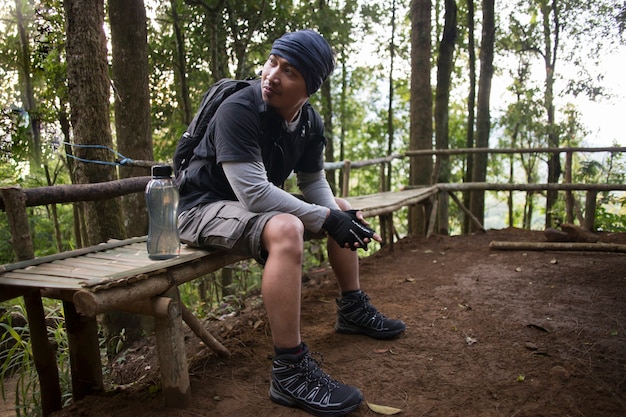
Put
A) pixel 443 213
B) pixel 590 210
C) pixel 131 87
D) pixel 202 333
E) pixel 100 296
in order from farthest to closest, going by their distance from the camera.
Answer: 1. pixel 443 213
2. pixel 590 210
3. pixel 131 87
4. pixel 202 333
5. pixel 100 296

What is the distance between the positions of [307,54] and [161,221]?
1062 mm

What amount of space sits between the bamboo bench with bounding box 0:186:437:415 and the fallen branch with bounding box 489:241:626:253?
347 cm

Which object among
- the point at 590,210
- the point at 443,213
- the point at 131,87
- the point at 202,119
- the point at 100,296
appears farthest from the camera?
the point at 443,213

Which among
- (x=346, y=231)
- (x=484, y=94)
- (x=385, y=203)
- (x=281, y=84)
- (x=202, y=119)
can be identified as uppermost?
(x=484, y=94)

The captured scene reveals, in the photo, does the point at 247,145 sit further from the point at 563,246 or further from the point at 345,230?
the point at 563,246

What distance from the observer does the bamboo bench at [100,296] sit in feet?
5.61

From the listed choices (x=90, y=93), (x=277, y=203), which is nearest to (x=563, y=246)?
(x=277, y=203)

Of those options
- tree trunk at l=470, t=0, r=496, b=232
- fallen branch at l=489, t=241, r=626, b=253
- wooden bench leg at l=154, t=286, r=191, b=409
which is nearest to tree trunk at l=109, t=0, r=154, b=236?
wooden bench leg at l=154, t=286, r=191, b=409

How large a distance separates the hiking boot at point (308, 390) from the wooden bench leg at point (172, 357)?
391 millimetres

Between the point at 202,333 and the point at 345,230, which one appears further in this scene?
the point at 202,333

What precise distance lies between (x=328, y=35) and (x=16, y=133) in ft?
19.3

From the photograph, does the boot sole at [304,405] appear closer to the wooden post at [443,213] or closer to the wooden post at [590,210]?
the wooden post at [590,210]

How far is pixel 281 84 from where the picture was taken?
2.20 metres

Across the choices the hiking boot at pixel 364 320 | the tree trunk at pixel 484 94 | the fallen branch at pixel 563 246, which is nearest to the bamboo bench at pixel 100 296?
the hiking boot at pixel 364 320
